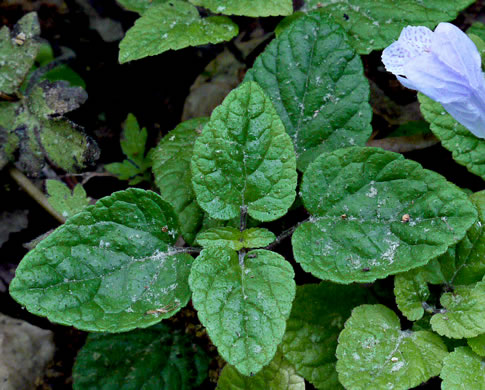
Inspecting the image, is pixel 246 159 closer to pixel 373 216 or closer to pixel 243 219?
pixel 243 219

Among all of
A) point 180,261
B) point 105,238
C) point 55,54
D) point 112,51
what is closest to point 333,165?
point 180,261

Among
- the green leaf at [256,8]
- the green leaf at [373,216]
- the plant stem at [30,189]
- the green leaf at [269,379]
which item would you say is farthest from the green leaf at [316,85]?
the plant stem at [30,189]

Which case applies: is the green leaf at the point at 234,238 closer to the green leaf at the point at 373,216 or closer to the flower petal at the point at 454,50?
the green leaf at the point at 373,216

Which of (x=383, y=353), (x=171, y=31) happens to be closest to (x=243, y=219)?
(x=383, y=353)

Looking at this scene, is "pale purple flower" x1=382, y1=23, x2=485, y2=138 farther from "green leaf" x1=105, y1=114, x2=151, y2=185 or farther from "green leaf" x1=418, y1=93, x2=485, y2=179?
"green leaf" x1=105, y1=114, x2=151, y2=185

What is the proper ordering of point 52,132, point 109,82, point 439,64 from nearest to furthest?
point 439,64 < point 52,132 < point 109,82

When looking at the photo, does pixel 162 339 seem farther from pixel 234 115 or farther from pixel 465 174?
pixel 465 174
